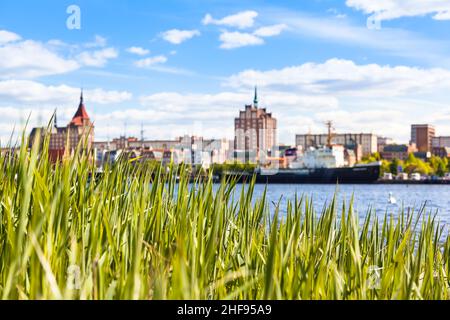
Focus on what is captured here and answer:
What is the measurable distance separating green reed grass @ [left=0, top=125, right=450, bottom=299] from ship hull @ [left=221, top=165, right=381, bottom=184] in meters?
82.3

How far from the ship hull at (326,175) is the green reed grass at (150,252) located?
82319mm

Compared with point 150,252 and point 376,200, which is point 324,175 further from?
point 150,252

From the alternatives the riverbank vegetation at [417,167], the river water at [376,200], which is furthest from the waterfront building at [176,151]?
the riverbank vegetation at [417,167]

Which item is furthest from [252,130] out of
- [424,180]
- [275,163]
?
[424,180]

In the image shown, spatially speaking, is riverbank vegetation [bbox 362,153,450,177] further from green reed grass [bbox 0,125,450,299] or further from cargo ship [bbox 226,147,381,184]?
green reed grass [bbox 0,125,450,299]

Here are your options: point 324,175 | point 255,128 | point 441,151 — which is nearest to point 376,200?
point 324,175

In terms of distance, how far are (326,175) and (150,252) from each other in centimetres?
8772

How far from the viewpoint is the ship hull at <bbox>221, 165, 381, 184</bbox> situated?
8712 centimetres

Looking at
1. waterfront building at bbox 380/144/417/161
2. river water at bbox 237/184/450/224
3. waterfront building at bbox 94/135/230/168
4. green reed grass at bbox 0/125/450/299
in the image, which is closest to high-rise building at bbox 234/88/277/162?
waterfront building at bbox 94/135/230/168

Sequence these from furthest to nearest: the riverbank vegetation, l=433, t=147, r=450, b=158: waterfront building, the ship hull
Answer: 1. l=433, t=147, r=450, b=158: waterfront building
2. the riverbank vegetation
3. the ship hull

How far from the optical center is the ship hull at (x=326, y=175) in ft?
286

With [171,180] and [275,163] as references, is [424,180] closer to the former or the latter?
[275,163]

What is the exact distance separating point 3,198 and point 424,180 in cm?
10624
